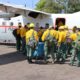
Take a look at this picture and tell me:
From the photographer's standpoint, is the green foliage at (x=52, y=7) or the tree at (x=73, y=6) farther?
the green foliage at (x=52, y=7)

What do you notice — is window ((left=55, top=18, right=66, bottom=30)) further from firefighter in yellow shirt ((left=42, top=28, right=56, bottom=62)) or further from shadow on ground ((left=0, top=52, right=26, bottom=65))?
firefighter in yellow shirt ((left=42, top=28, right=56, bottom=62))

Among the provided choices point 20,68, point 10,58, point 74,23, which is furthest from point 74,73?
point 74,23

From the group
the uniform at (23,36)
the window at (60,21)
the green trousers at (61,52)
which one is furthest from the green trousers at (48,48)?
the window at (60,21)

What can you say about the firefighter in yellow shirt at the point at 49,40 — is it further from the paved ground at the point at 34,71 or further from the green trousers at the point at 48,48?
the paved ground at the point at 34,71

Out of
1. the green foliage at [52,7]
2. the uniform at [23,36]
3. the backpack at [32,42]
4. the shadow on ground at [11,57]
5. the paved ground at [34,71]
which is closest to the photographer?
the paved ground at [34,71]

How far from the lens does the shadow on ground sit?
1791cm

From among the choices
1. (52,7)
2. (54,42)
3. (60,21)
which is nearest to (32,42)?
(54,42)

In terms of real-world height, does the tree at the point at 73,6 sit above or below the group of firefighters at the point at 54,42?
above

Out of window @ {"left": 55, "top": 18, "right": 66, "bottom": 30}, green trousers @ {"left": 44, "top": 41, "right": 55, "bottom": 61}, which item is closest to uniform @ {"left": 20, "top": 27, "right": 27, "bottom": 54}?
window @ {"left": 55, "top": 18, "right": 66, "bottom": 30}

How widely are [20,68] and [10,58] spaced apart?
3.43 m

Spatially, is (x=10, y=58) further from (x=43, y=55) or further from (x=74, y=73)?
(x=74, y=73)

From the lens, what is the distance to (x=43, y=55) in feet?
60.5

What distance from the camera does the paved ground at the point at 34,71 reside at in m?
13.7

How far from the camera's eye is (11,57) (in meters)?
19.5
